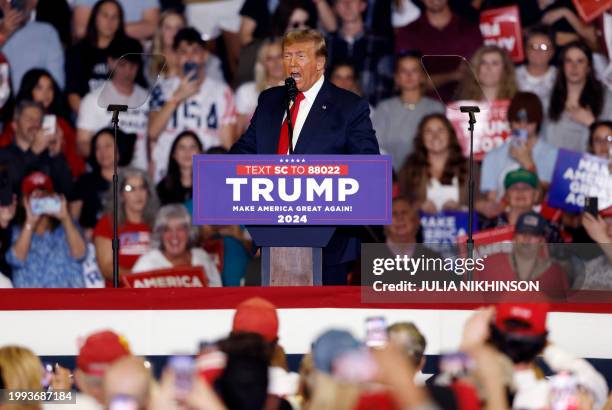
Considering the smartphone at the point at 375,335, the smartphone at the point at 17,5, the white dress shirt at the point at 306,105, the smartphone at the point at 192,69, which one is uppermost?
the smartphone at the point at 17,5

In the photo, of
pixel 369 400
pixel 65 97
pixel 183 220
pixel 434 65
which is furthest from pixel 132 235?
pixel 369 400

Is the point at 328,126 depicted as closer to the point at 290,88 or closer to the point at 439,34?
the point at 290,88

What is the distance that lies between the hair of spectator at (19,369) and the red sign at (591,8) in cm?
619

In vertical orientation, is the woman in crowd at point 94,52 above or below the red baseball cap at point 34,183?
above

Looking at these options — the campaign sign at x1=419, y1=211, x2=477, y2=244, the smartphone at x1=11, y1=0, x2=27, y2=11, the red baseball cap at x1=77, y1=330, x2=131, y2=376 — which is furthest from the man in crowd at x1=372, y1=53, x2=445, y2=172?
the red baseball cap at x1=77, y1=330, x2=131, y2=376

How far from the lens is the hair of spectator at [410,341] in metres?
6.64

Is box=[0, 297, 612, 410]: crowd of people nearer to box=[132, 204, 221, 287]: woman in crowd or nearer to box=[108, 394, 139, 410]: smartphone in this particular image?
box=[108, 394, 139, 410]: smartphone

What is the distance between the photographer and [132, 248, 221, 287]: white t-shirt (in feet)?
33.0

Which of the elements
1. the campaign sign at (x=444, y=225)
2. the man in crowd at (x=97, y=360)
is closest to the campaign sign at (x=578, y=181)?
the campaign sign at (x=444, y=225)

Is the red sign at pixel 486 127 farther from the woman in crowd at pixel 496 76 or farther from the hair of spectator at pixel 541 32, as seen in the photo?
the hair of spectator at pixel 541 32

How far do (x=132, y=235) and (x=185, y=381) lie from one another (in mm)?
5488

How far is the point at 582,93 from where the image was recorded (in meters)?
11.1

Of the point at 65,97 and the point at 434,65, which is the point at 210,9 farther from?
the point at 434,65

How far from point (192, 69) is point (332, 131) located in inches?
140
